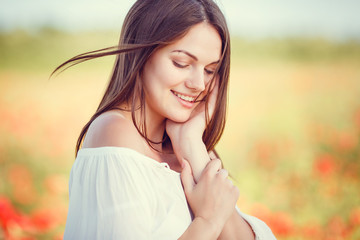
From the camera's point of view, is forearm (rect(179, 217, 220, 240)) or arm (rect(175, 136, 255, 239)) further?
arm (rect(175, 136, 255, 239))

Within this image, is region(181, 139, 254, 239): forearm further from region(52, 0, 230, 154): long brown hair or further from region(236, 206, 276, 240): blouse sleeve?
region(52, 0, 230, 154): long brown hair

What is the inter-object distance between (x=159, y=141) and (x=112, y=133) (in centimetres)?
50

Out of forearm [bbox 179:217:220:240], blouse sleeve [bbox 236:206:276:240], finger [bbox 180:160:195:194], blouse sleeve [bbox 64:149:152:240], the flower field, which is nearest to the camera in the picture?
blouse sleeve [bbox 64:149:152:240]

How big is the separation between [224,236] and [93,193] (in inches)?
24.7

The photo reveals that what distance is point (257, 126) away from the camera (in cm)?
443

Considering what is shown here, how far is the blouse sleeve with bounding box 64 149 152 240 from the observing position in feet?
4.88

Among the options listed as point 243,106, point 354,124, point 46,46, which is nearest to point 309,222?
point 354,124

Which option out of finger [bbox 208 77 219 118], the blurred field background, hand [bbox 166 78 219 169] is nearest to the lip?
hand [bbox 166 78 219 169]

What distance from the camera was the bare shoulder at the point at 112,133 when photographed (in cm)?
164

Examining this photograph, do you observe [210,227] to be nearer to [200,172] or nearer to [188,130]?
[200,172]

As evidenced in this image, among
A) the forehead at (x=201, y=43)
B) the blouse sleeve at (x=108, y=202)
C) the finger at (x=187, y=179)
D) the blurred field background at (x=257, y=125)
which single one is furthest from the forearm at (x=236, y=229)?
the blurred field background at (x=257, y=125)

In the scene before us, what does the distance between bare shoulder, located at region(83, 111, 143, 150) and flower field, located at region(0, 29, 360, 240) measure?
3.42 ft

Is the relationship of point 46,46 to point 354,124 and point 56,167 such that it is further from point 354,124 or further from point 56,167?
point 354,124

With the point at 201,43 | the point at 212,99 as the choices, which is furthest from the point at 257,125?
the point at 201,43
